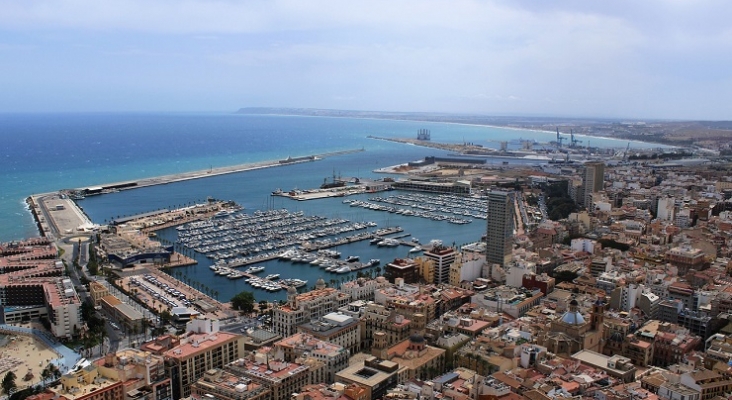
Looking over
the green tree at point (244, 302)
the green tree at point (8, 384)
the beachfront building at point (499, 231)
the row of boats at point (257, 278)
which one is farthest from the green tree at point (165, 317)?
the beachfront building at point (499, 231)

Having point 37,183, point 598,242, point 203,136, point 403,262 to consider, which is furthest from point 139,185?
point 203,136

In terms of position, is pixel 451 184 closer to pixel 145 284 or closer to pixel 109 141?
pixel 145 284

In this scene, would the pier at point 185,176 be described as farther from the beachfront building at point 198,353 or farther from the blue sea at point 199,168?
the beachfront building at point 198,353

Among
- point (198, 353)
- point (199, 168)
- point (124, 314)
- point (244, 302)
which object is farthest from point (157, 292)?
point (199, 168)

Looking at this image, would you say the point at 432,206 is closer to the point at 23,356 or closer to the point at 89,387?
the point at 23,356

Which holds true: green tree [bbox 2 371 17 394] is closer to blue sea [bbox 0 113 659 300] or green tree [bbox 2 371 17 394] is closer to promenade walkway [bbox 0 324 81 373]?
promenade walkway [bbox 0 324 81 373]

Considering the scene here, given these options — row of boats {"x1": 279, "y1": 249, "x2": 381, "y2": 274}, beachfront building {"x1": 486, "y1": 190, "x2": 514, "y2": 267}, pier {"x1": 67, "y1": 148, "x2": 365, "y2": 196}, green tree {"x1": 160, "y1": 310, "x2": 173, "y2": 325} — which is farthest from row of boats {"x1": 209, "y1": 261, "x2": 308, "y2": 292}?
pier {"x1": 67, "y1": 148, "x2": 365, "y2": 196}
